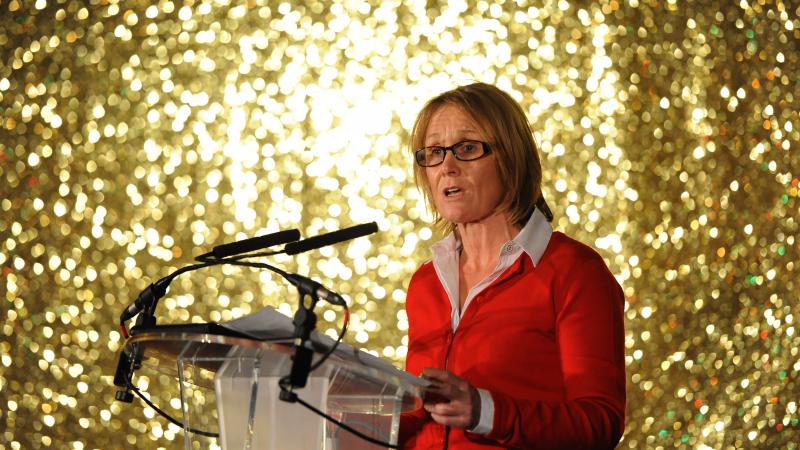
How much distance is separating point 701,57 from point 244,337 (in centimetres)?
113

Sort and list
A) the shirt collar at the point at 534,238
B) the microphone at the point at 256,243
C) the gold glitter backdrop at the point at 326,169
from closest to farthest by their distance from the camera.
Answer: the microphone at the point at 256,243 → the shirt collar at the point at 534,238 → the gold glitter backdrop at the point at 326,169

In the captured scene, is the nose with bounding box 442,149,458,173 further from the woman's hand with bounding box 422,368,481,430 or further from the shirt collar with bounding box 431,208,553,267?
the woman's hand with bounding box 422,368,481,430

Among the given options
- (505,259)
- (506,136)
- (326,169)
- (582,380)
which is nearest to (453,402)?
(582,380)

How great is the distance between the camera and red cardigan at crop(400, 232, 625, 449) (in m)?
0.96

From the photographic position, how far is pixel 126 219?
1521mm

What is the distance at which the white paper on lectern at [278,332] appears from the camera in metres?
0.75

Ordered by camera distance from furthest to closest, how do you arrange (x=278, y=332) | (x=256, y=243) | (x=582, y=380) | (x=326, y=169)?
(x=326, y=169), (x=582, y=380), (x=256, y=243), (x=278, y=332)

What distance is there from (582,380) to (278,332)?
396 millimetres

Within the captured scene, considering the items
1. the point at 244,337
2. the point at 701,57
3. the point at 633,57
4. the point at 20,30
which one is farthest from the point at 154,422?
the point at 701,57

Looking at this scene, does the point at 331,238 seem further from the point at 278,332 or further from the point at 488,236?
the point at 488,236

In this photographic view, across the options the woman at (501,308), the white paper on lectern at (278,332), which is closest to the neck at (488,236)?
the woman at (501,308)

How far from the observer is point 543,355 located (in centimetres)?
107

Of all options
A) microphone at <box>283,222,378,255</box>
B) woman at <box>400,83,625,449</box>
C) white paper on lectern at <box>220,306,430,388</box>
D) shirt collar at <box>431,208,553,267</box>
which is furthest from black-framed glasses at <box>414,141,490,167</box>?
white paper on lectern at <box>220,306,430,388</box>

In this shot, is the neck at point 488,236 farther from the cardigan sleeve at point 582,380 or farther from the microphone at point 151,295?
the microphone at point 151,295
